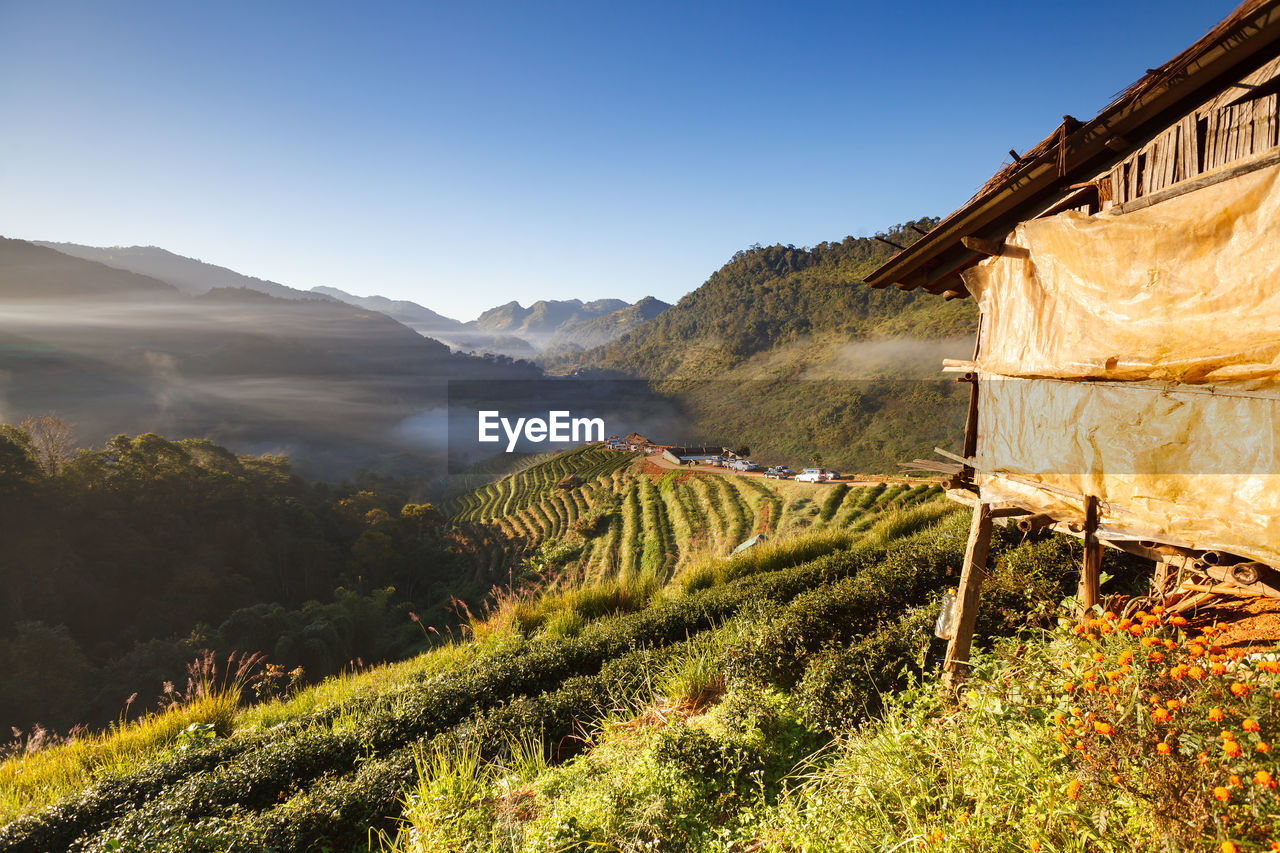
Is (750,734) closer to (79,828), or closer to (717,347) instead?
(79,828)

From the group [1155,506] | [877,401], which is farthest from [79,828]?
[877,401]

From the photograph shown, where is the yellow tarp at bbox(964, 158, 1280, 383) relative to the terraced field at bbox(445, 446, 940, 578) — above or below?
above

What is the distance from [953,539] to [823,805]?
17.9 feet

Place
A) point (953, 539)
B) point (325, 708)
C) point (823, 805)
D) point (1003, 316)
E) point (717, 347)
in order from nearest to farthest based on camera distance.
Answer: point (823, 805)
point (1003, 316)
point (325, 708)
point (953, 539)
point (717, 347)

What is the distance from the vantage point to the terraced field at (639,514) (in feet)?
85.4

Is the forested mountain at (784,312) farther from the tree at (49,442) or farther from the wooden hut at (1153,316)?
the tree at (49,442)

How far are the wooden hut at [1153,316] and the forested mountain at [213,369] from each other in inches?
3557

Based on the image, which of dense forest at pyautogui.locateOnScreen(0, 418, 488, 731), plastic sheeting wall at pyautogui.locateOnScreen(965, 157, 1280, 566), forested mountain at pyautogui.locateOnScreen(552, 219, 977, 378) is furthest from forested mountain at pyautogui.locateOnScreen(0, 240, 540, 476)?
plastic sheeting wall at pyautogui.locateOnScreen(965, 157, 1280, 566)

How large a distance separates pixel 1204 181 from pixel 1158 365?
84cm

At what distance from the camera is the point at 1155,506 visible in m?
2.62

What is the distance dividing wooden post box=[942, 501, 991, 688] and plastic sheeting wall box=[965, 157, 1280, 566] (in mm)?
511

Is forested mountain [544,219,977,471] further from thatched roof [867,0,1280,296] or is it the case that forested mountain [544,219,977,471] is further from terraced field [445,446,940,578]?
thatched roof [867,0,1280,296]

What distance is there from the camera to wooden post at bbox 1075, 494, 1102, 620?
3.00 meters

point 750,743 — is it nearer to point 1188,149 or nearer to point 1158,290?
point 1158,290
